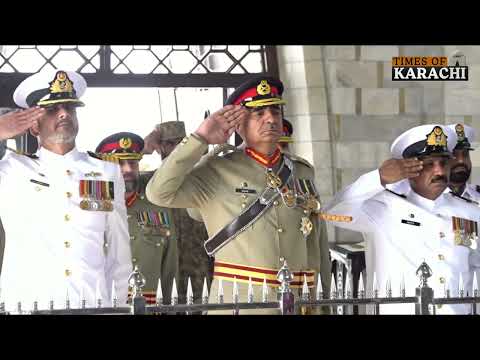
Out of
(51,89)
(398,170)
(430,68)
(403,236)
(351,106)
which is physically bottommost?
(403,236)

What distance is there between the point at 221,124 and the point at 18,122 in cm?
95

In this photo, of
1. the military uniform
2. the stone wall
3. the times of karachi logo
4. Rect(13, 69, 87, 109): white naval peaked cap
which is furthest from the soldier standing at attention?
the military uniform

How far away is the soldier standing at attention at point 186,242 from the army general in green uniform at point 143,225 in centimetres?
72

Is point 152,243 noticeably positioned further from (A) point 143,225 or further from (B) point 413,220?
(B) point 413,220

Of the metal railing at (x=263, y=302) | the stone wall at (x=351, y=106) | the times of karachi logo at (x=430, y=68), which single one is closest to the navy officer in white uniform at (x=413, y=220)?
the metal railing at (x=263, y=302)

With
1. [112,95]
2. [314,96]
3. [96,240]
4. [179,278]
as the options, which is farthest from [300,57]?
[96,240]

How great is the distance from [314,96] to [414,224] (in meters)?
3.11

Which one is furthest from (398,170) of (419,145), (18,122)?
(18,122)

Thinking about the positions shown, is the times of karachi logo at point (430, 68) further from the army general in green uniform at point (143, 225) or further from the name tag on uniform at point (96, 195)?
the name tag on uniform at point (96, 195)

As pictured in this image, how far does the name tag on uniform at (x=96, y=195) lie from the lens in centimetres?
681

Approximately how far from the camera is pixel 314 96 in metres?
10.3

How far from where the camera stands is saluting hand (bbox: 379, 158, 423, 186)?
23.5 ft

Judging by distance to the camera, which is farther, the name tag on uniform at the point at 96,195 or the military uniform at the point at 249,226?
the name tag on uniform at the point at 96,195

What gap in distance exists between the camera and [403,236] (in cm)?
728
